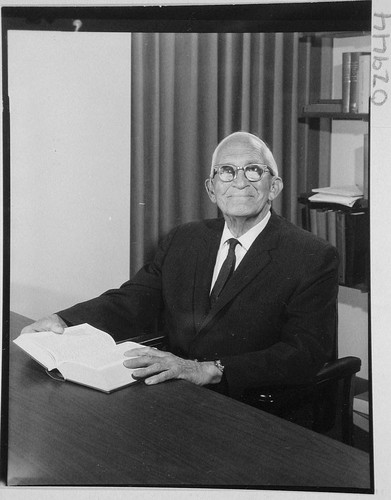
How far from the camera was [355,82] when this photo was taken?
112 cm

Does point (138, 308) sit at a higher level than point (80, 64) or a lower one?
lower

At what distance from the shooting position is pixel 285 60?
1132mm

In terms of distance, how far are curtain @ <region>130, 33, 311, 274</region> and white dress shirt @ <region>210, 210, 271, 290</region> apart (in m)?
0.05

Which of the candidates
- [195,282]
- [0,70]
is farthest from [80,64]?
[195,282]

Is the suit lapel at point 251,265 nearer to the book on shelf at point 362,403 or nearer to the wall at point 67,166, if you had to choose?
the wall at point 67,166

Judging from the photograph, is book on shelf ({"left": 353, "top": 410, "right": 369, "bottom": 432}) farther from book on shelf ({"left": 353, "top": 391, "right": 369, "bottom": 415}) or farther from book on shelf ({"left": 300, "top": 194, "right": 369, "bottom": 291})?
book on shelf ({"left": 300, "top": 194, "right": 369, "bottom": 291})

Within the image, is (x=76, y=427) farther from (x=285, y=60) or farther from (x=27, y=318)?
(x=285, y=60)

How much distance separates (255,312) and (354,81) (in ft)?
1.67

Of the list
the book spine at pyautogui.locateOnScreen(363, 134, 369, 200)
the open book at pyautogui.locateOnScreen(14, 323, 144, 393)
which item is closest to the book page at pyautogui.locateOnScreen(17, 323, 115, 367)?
the open book at pyautogui.locateOnScreen(14, 323, 144, 393)

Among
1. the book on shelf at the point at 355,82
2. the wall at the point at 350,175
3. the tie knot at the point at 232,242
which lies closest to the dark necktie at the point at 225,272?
the tie knot at the point at 232,242

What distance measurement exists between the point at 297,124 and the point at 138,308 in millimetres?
511

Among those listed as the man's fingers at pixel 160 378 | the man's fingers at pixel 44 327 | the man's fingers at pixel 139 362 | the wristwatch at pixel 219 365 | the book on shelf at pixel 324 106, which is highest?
the book on shelf at pixel 324 106

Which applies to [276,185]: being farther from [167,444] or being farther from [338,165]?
[167,444]

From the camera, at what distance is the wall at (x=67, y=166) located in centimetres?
115
